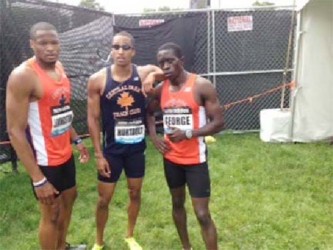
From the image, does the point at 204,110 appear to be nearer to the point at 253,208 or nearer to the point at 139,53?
the point at 253,208

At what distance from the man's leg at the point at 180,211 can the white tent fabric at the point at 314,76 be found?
4.72 metres

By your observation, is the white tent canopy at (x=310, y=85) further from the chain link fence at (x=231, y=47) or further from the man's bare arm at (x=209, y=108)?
the man's bare arm at (x=209, y=108)

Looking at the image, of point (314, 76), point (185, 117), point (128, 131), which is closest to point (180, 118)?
point (185, 117)

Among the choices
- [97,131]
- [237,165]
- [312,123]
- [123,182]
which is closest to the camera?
[97,131]

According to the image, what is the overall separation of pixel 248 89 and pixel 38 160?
6.53 m

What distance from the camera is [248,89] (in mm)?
9203

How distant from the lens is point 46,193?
10.3 feet

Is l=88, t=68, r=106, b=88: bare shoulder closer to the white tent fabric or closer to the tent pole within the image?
the white tent fabric

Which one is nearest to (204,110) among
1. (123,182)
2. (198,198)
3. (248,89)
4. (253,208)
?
(198,198)

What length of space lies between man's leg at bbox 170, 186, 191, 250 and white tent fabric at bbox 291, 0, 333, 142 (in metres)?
4.72

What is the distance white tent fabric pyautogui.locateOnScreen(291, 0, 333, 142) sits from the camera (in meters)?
7.67

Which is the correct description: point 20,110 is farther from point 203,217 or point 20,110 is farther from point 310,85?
point 310,85

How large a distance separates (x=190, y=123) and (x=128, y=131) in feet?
2.00

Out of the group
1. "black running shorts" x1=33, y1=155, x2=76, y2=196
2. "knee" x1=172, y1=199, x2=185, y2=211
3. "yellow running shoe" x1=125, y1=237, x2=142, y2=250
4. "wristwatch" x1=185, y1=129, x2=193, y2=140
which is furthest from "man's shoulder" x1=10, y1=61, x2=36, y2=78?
"yellow running shoe" x1=125, y1=237, x2=142, y2=250
